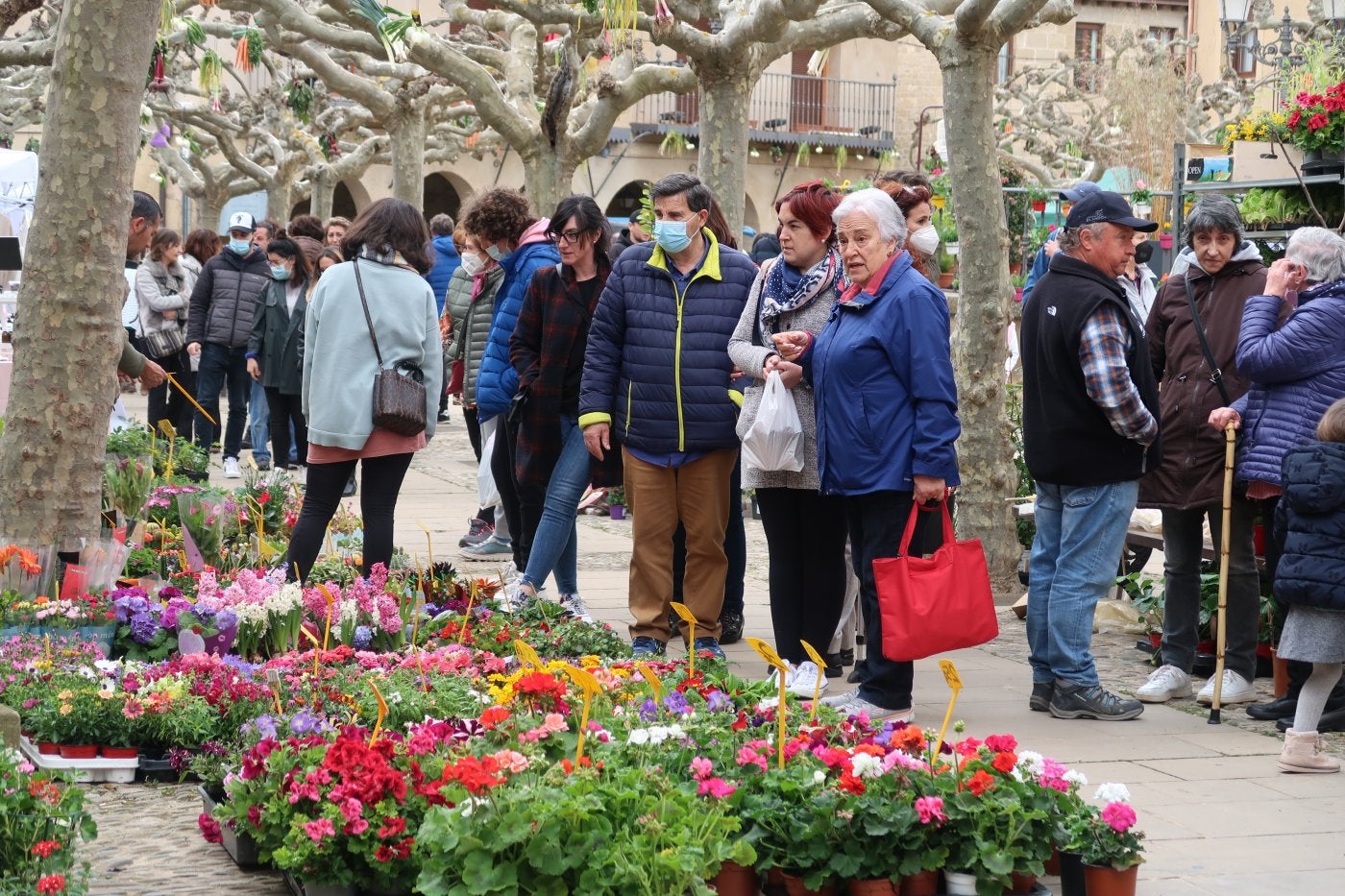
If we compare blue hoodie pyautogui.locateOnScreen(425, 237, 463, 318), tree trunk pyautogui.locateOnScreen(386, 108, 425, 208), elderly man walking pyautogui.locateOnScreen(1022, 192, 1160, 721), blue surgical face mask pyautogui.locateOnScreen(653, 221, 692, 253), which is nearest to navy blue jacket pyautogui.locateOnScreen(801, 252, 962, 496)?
elderly man walking pyautogui.locateOnScreen(1022, 192, 1160, 721)

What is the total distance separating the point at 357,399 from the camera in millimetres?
7457

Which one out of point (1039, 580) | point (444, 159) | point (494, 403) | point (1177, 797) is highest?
point (444, 159)

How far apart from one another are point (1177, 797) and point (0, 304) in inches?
404

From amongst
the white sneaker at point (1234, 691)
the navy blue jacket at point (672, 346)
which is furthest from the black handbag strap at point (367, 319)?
the white sneaker at point (1234, 691)

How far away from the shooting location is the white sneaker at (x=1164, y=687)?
7.13m

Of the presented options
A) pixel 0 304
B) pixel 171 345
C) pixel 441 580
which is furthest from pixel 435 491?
pixel 441 580

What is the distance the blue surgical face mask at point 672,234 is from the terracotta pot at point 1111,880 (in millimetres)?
3498

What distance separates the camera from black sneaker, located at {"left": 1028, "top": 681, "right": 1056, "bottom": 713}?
271 inches

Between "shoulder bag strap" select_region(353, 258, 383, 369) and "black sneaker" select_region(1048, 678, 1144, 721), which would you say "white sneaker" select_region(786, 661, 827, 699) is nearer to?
"black sneaker" select_region(1048, 678, 1144, 721)

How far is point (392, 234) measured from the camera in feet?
24.9

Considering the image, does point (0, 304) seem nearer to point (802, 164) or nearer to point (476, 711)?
point (476, 711)

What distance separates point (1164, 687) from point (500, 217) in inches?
164

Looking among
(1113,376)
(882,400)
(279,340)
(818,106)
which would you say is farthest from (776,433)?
(818,106)

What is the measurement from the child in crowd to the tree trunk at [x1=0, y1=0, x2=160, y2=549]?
4.71m
